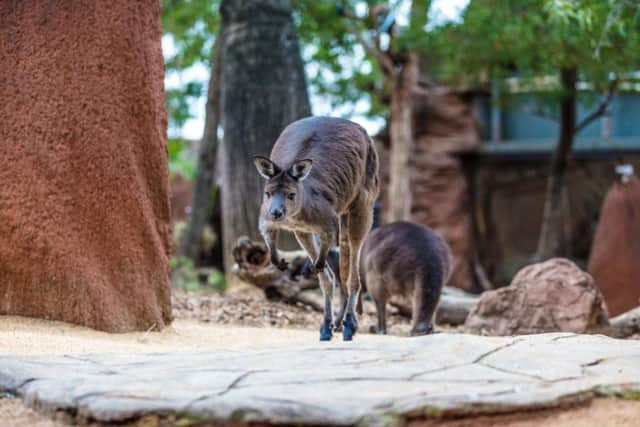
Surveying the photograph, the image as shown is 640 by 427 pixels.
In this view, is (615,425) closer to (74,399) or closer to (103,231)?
(74,399)

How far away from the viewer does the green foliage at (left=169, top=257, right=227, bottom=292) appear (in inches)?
508

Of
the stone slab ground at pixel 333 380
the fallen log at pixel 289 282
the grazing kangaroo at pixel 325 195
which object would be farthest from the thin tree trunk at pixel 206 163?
the stone slab ground at pixel 333 380

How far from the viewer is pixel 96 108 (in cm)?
673

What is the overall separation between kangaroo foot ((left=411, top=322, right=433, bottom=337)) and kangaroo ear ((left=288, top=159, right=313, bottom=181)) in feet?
6.40

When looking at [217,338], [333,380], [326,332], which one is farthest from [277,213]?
[333,380]

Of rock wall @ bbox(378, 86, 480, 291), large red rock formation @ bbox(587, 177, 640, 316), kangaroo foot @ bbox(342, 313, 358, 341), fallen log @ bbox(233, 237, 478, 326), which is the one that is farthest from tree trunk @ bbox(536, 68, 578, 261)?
kangaroo foot @ bbox(342, 313, 358, 341)

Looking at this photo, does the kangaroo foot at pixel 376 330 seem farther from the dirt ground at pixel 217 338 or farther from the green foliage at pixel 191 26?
the green foliage at pixel 191 26

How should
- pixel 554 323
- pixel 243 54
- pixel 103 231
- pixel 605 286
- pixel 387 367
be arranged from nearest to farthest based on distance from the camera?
pixel 387 367 → pixel 103 231 → pixel 554 323 → pixel 243 54 → pixel 605 286

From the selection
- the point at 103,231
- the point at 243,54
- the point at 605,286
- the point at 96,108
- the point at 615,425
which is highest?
the point at 243,54

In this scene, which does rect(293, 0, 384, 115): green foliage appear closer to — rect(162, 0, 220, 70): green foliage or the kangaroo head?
rect(162, 0, 220, 70): green foliage

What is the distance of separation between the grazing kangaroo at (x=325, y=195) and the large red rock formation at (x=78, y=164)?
1.01m

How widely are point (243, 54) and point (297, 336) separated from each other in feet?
14.9

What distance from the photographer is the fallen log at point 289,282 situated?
31.9 ft

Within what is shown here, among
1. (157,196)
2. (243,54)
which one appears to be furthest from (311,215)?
(243,54)
